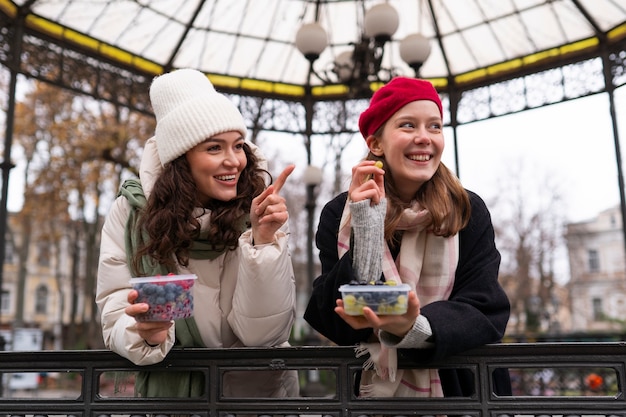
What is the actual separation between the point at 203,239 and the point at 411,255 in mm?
766

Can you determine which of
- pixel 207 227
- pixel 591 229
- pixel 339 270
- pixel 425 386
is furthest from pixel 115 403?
pixel 591 229

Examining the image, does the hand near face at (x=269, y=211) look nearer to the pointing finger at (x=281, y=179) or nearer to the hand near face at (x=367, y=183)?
the pointing finger at (x=281, y=179)

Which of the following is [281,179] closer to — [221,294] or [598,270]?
[221,294]

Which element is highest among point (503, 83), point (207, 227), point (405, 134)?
point (503, 83)

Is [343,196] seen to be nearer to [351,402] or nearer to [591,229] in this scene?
[351,402]

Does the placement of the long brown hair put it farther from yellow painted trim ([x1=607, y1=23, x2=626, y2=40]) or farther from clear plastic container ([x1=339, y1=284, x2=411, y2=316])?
yellow painted trim ([x1=607, y1=23, x2=626, y2=40])

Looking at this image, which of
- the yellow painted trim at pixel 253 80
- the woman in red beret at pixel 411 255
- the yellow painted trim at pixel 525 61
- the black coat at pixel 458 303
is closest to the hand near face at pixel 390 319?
the woman in red beret at pixel 411 255

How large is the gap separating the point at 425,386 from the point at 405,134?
81cm

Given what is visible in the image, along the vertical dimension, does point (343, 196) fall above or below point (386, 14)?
below

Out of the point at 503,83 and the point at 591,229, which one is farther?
the point at 591,229

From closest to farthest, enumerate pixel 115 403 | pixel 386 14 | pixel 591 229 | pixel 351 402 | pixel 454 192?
pixel 351 402, pixel 115 403, pixel 454 192, pixel 386 14, pixel 591 229

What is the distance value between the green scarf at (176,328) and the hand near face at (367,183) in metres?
0.68

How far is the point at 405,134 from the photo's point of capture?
1900mm

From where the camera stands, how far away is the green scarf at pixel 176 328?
1.90 meters
